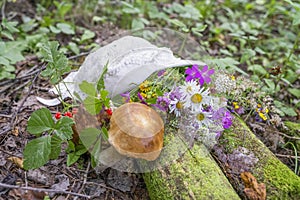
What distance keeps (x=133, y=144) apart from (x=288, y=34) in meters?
2.98

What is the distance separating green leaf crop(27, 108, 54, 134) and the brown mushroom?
313 millimetres

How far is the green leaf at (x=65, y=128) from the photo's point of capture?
170cm

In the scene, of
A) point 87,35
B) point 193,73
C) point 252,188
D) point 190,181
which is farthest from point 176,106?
point 87,35

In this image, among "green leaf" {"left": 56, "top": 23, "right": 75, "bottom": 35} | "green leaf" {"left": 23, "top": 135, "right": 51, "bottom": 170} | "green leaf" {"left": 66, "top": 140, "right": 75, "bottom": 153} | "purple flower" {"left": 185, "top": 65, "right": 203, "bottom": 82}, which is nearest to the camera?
"green leaf" {"left": 23, "top": 135, "right": 51, "bottom": 170}

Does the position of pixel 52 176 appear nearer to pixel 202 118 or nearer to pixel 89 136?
pixel 89 136

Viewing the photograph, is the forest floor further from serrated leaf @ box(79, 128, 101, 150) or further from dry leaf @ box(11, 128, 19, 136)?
serrated leaf @ box(79, 128, 101, 150)

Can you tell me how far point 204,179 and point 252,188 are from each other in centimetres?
29

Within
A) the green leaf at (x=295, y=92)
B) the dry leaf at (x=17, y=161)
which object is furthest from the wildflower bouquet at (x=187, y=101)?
the green leaf at (x=295, y=92)

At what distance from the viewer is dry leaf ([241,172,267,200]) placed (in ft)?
5.86

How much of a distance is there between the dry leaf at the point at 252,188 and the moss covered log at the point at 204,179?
43mm

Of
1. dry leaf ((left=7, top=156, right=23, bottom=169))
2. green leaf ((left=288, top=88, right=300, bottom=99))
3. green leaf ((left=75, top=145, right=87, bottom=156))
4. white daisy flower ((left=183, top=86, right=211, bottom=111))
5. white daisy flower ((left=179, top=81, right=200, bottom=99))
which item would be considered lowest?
green leaf ((left=288, top=88, right=300, bottom=99))

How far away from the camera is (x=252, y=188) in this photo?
71.7 inches

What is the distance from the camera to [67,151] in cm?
195

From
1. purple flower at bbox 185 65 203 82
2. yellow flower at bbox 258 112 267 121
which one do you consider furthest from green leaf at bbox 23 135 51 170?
yellow flower at bbox 258 112 267 121
